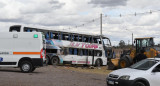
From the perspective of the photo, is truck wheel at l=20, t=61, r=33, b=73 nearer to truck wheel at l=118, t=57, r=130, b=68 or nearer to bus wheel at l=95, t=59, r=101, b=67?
truck wheel at l=118, t=57, r=130, b=68

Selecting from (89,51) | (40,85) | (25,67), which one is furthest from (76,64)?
(40,85)

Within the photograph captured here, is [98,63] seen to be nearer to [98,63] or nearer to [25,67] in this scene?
[98,63]

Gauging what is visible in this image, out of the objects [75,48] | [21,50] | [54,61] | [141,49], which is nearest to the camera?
[21,50]

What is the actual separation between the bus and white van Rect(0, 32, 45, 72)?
7.76 metres

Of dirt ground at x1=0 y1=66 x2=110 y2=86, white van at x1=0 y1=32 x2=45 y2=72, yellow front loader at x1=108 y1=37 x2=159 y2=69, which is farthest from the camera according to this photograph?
yellow front loader at x1=108 y1=37 x2=159 y2=69

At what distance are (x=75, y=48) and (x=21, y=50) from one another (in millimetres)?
12949

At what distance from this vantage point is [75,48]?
31.8 meters

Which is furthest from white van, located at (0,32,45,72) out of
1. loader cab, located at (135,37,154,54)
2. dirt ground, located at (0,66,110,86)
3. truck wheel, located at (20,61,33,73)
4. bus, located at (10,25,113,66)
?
loader cab, located at (135,37,154,54)

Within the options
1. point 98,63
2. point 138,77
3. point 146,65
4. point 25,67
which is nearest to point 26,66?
point 25,67

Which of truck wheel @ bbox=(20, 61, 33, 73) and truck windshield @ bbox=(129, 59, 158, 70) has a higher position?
truck windshield @ bbox=(129, 59, 158, 70)

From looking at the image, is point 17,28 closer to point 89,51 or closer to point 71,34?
point 71,34

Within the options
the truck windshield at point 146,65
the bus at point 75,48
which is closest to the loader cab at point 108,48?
the bus at point 75,48

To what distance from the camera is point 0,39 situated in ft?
63.0

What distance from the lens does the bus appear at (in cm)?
2950
